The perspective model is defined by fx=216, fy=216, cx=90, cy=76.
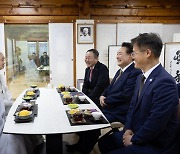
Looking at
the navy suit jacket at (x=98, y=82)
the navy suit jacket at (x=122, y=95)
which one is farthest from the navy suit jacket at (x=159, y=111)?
the navy suit jacket at (x=98, y=82)

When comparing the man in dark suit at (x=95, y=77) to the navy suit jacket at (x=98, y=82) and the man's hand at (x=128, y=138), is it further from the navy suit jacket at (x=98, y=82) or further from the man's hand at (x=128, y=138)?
the man's hand at (x=128, y=138)

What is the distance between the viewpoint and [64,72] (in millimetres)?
5098

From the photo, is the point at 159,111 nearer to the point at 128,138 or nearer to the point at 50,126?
the point at 128,138

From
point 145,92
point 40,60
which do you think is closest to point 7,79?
point 40,60

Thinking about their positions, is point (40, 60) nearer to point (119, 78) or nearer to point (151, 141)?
point (119, 78)

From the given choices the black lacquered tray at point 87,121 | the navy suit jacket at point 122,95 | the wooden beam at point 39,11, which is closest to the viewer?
the black lacquered tray at point 87,121

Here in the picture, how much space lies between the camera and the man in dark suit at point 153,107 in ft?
5.01

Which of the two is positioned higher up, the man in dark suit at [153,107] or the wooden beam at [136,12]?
the wooden beam at [136,12]

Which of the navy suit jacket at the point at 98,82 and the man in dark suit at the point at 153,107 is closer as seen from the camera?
the man in dark suit at the point at 153,107

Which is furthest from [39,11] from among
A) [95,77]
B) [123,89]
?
[123,89]

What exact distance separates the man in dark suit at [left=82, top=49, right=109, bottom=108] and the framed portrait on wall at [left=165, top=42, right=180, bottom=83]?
164 centimetres

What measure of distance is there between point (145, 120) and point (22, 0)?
13.8ft

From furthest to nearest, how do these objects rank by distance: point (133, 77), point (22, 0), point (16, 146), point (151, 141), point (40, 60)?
point (40, 60), point (22, 0), point (133, 77), point (16, 146), point (151, 141)

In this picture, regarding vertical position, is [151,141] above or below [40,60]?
below
